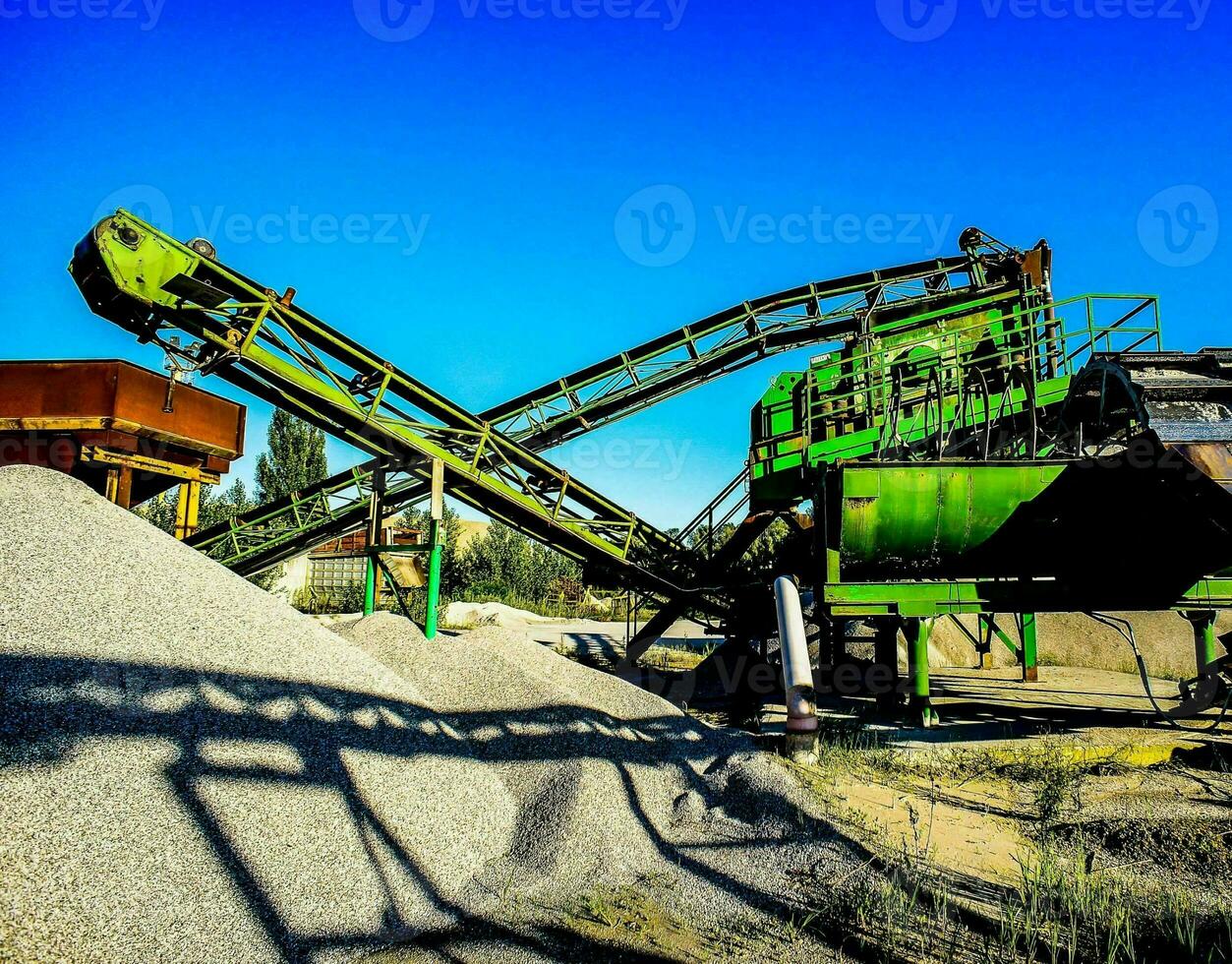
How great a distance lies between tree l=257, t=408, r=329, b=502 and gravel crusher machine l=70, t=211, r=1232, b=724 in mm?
21112

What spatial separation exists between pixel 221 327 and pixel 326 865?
6.42 m

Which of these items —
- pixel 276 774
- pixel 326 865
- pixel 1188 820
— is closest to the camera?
pixel 326 865

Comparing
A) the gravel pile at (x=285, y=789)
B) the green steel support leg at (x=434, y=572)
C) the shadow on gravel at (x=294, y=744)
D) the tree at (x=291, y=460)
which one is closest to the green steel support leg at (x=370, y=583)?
the green steel support leg at (x=434, y=572)

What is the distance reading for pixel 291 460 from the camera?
3297cm

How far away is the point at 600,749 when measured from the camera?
5.80 m

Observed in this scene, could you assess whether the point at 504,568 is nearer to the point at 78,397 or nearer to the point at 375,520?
the point at 375,520

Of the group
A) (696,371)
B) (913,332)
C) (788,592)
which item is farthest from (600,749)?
(913,332)

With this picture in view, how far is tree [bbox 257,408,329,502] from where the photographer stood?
3256cm

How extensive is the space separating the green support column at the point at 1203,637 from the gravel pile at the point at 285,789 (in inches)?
186

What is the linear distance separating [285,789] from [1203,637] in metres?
8.26

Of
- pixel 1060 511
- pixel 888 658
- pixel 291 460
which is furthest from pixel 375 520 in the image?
pixel 291 460

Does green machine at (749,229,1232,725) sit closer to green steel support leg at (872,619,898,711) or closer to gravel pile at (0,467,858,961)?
green steel support leg at (872,619,898,711)

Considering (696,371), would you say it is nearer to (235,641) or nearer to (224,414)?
(224,414)

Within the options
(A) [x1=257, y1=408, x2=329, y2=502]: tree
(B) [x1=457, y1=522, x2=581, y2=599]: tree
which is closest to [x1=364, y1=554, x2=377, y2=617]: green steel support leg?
(B) [x1=457, y1=522, x2=581, y2=599]: tree
